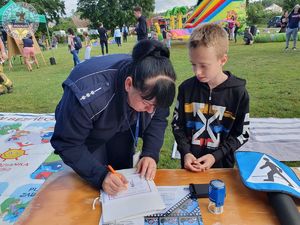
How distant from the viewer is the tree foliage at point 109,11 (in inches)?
1497

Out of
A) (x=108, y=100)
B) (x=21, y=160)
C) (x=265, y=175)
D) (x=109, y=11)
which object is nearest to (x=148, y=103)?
(x=108, y=100)

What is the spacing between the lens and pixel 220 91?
5.47ft

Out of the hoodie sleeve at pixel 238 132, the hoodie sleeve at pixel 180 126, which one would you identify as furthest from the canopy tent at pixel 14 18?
the hoodie sleeve at pixel 238 132

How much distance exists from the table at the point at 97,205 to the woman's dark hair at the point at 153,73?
1.38 ft

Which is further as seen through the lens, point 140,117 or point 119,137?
point 119,137

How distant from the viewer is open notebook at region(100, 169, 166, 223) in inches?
42.0

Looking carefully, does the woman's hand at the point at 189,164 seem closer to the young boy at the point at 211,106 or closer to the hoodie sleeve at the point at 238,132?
the young boy at the point at 211,106

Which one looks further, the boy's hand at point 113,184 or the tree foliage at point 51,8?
the tree foliage at point 51,8

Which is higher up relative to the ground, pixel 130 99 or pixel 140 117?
pixel 130 99

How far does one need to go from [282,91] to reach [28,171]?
405cm

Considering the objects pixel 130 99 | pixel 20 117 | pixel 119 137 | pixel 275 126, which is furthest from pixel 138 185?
pixel 20 117

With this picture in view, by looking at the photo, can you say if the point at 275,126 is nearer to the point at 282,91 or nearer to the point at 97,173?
the point at 282,91

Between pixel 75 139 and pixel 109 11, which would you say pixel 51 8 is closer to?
pixel 109 11

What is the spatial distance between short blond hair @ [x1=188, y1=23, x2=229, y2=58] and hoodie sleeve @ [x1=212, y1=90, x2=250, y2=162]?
304 millimetres
